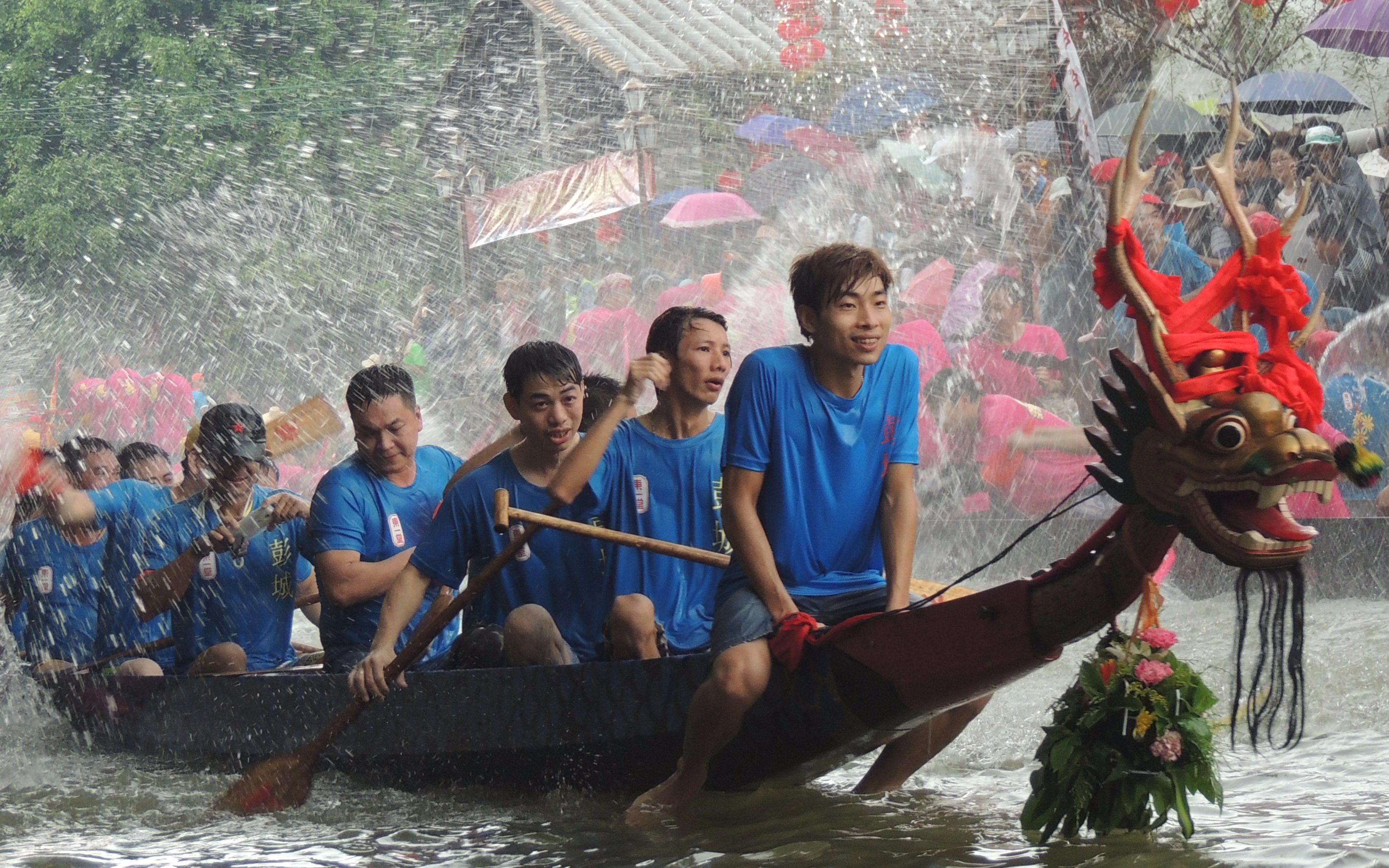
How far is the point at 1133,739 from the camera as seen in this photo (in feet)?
10.7

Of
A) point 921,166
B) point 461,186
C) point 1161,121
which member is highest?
point 461,186

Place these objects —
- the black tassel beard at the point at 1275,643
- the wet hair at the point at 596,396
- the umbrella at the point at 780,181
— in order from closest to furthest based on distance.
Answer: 1. the black tassel beard at the point at 1275,643
2. the wet hair at the point at 596,396
3. the umbrella at the point at 780,181

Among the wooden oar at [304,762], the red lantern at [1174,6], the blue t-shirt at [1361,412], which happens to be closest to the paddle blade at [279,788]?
the wooden oar at [304,762]

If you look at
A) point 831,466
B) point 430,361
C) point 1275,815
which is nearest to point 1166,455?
point 831,466

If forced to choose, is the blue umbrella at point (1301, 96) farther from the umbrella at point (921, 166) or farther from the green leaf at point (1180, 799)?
the green leaf at point (1180, 799)

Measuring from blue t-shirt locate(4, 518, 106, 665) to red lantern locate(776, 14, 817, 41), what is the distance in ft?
22.5

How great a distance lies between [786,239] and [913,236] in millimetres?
1477

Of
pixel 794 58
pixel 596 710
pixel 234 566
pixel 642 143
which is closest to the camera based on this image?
pixel 596 710

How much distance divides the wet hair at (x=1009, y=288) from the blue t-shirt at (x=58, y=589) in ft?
15.6

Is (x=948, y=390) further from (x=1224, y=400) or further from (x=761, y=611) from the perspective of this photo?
(x=1224, y=400)

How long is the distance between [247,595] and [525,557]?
1.50 m

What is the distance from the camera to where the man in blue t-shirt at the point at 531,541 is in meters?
4.64

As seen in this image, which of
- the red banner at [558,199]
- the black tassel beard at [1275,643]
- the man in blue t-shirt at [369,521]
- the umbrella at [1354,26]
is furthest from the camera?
the red banner at [558,199]

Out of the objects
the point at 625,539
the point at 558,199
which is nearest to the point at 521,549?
the point at 625,539
